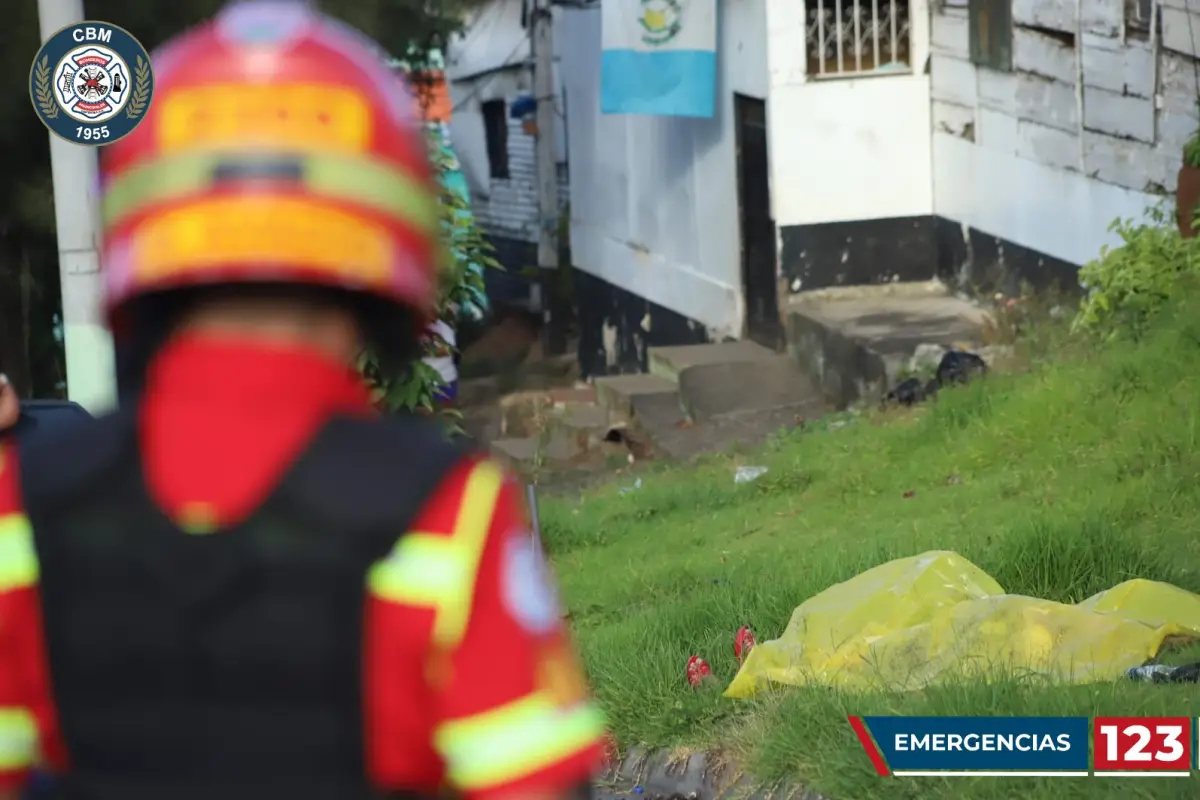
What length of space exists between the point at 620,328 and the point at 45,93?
10.4m

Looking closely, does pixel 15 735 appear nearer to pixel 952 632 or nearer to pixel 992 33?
pixel 952 632

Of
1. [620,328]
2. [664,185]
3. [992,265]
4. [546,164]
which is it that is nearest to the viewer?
[992,265]

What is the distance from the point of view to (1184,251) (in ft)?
30.2

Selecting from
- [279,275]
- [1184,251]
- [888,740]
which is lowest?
[888,740]

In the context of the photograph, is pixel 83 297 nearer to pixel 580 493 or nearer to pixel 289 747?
pixel 580 493

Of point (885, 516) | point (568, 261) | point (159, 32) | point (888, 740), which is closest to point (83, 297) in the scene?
point (885, 516)

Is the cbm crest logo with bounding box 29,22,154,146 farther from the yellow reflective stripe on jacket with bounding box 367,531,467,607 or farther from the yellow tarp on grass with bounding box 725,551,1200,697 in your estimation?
the yellow reflective stripe on jacket with bounding box 367,531,467,607

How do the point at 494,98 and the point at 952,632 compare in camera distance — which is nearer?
the point at 952,632

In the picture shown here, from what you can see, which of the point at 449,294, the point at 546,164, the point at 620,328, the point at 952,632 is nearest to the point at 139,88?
the point at 449,294

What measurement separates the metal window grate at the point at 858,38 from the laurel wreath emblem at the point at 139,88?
6.99 m

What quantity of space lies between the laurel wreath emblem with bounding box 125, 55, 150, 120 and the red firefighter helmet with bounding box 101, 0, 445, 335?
4881 millimetres

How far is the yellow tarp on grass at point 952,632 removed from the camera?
4.76 metres

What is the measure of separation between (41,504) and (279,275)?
0.32 metres

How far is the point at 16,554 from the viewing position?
156 centimetres
